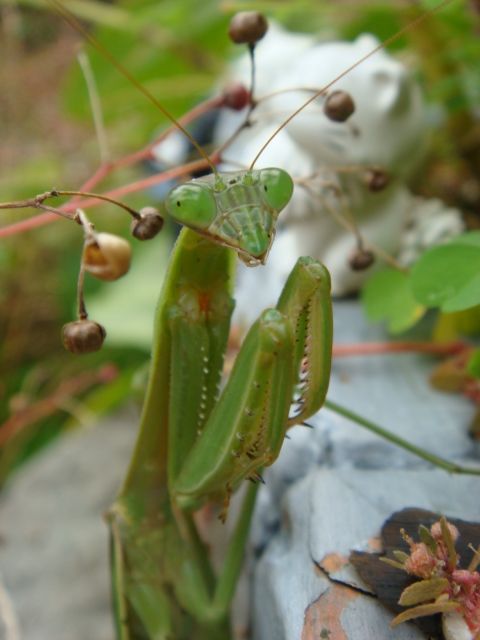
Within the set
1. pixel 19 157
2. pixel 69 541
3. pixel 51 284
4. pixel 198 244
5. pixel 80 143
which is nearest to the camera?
pixel 198 244

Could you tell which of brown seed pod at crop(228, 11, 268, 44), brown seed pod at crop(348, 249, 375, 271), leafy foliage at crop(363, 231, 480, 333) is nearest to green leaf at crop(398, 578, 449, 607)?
leafy foliage at crop(363, 231, 480, 333)

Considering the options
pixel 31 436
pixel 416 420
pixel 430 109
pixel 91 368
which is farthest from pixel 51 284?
pixel 416 420

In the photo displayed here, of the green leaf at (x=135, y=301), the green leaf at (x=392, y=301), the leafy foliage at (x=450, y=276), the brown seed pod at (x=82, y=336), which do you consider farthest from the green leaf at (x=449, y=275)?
the green leaf at (x=135, y=301)

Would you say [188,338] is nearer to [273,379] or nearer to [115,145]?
[273,379]

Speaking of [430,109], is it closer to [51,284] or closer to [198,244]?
[198,244]

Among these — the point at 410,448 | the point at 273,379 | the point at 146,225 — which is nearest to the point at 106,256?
the point at 146,225

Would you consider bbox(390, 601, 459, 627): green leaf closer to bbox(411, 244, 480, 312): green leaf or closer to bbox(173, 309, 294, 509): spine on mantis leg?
bbox(173, 309, 294, 509): spine on mantis leg

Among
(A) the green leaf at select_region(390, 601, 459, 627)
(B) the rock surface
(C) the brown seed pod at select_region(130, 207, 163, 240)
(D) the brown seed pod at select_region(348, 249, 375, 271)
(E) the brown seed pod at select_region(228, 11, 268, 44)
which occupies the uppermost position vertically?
(E) the brown seed pod at select_region(228, 11, 268, 44)

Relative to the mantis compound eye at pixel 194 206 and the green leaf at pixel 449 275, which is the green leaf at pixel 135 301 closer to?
the green leaf at pixel 449 275
